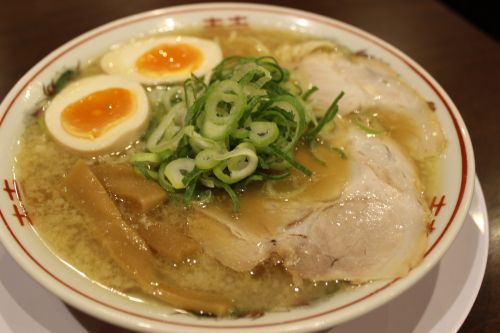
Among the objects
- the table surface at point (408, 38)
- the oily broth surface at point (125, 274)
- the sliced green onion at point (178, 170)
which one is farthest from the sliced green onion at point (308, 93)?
the table surface at point (408, 38)

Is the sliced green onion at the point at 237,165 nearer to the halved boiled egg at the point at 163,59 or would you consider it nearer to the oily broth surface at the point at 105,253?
the oily broth surface at the point at 105,253

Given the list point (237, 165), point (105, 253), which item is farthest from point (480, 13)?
point (105, 253)

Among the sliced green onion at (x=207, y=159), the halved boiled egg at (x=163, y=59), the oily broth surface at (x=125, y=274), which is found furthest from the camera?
the halved boiled egg at (x=163, y=59)

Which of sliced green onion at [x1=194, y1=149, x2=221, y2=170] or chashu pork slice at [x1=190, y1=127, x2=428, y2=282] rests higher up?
sliced green onion at [x1=194, y1=149, x2=221, y2=170]

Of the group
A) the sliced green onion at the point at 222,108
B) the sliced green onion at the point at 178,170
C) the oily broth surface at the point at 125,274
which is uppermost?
the sliced green onion at the point at 222,108

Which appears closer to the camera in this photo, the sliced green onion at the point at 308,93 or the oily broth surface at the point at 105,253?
the oily broth surface at the point at 105,253

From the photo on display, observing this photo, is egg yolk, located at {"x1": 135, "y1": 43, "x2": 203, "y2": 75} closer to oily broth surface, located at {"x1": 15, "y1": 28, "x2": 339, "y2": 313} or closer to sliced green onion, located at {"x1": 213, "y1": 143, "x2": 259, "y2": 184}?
oily broth surface, located at {"x1": 15, "y1": 28, "x2": 339, "y2": 313}

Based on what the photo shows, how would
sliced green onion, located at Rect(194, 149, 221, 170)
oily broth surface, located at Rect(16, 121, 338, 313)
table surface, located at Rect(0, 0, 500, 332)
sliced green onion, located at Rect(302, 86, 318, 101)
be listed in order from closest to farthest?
oily broth surface, located at Rect(16, 121, 338, 313), sliced green onion, located at Rect(194, 149, 221, 170), sliced green onion, located at Rect(302, 86, 318, 101), table surface, located at Rect(0, 0, 500, 332)

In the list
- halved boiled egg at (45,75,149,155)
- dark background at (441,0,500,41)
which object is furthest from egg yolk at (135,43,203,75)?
dark background at (441,0,500,41)
